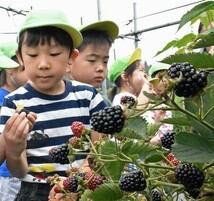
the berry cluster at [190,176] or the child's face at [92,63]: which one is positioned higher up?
the berry cluster at [190,176]

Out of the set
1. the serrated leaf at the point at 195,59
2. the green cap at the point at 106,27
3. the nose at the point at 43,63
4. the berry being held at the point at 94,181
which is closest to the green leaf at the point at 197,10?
the serrated leaf at the point at 195,59

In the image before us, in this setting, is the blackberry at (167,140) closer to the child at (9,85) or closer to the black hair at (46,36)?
the black hair at (46,36)

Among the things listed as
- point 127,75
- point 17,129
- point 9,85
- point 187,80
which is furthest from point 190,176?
point 127,75

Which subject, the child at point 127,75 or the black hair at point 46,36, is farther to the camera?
the child at point 127,75

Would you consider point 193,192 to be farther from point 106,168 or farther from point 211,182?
point 106,168

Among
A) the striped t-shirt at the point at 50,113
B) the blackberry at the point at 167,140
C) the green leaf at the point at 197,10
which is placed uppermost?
the green leaf at the point at 197,10

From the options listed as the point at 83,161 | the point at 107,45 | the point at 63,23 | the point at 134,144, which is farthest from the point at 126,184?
the point at 107,45

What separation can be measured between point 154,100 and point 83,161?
2.94ft

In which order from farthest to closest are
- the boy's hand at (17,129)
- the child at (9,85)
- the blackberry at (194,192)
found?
the child at (9,85) → the boy's hand at (17,129) → the blackberry at (194,192)

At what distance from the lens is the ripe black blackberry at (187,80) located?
0.42 metres

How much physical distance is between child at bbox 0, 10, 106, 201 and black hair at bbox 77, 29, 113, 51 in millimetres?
348

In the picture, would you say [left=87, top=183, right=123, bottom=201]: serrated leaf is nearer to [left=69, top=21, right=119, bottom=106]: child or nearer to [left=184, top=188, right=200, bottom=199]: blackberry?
[left=184, top=188, right=200, bottom=199]: blackberry

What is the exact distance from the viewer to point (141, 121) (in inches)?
22.8

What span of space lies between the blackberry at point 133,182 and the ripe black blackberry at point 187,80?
156 millimetres
